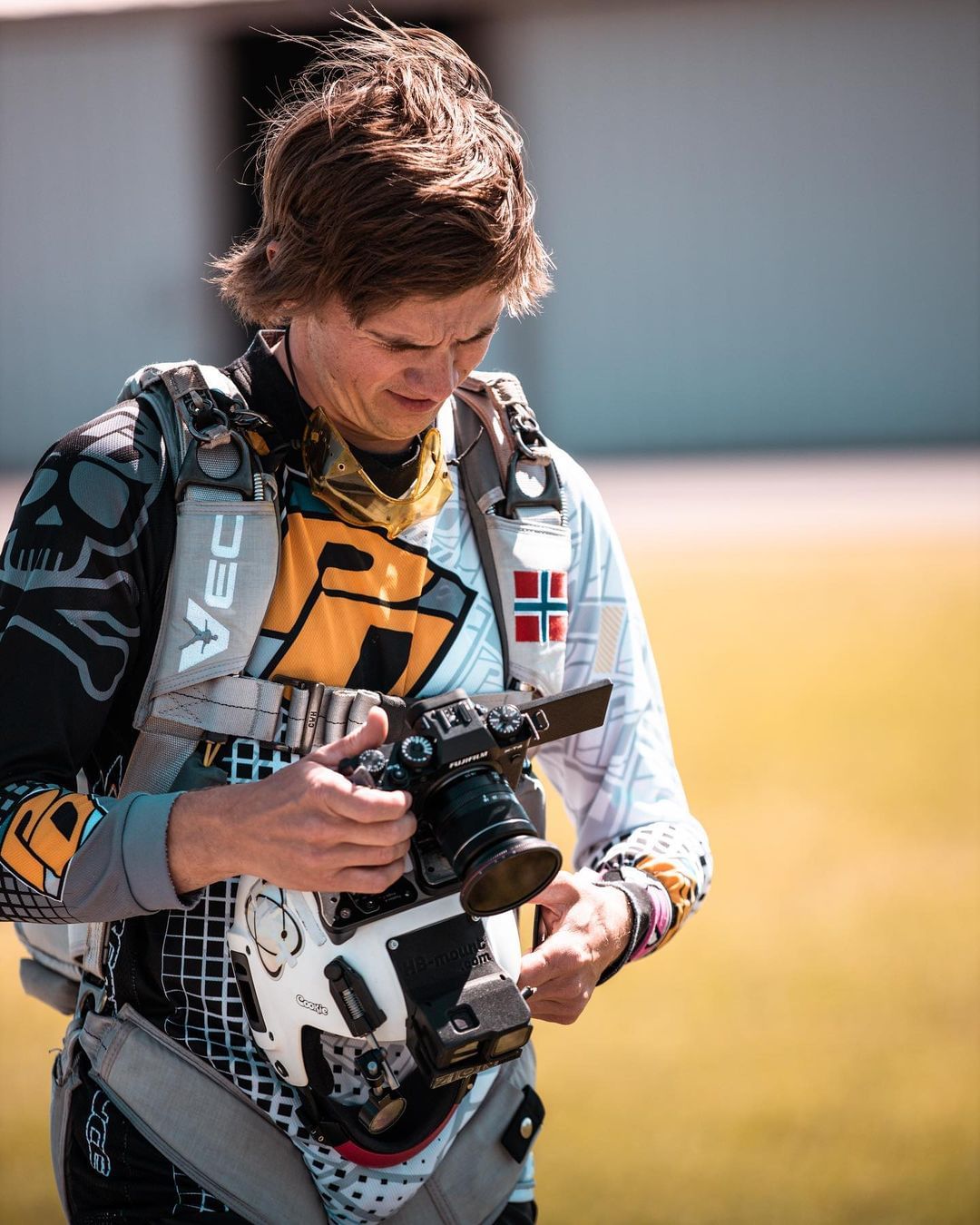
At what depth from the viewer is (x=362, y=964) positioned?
5.85ft

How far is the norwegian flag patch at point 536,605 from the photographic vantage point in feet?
6.77

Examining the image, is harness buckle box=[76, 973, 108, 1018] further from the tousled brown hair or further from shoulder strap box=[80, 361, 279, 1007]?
the tousled brown hair

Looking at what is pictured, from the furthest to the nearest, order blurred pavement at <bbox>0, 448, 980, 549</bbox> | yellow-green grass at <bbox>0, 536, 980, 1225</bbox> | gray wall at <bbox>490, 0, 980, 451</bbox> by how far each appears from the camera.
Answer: gray wall at <bbox>490, 0, 980, 451</bbox> → blurred pavement at <bbox>0, 448, 980, 549</bbox> → yellow-green grass at <bbox>0, 536, 980, 1225</bbox>

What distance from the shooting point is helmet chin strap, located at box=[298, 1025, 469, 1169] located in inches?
72.3

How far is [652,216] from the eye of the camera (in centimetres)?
1708

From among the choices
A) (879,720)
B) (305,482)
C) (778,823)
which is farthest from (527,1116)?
(879,720)

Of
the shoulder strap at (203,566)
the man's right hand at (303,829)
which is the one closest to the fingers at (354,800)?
the man's right hand at (303,829)

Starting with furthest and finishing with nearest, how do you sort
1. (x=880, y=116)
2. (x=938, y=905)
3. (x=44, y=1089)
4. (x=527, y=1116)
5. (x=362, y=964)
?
1. (x=880, y=116)
2. (x=938, y=905)
3. (x=44, y=1089)
4. (x=527, y=1116)
5. (x=362, y=964)

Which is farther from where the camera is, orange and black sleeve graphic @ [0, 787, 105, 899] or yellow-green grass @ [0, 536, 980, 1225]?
yellow-green grass @ [0, 536, 980, 1225]

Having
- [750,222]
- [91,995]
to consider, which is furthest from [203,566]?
[750,222]

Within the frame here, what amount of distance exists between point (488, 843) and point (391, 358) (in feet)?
2.16

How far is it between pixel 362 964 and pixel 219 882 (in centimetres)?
23

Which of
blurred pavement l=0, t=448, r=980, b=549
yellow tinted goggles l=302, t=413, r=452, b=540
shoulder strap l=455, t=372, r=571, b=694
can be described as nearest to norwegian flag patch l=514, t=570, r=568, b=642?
shoulder strap l=455, t=372, r=571, b=694

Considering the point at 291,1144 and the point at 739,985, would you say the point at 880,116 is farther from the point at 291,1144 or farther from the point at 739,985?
the point at 291,1144
